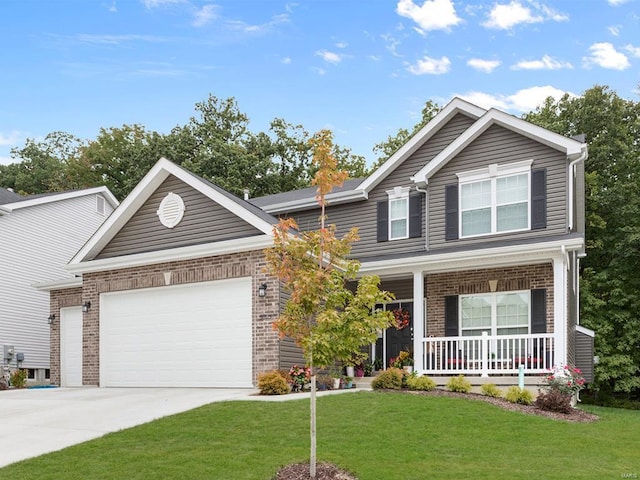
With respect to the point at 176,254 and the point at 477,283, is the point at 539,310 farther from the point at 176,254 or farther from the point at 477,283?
the point at 176,254

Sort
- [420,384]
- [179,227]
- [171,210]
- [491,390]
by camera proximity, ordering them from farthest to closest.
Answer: [171,210], [179,227], [420,384], [491,390]

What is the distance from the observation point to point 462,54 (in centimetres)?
2078

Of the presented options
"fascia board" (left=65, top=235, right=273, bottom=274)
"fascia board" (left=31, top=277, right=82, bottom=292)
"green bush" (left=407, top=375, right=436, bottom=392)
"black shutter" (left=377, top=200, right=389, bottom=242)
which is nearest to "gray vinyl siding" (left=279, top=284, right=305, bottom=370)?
"fascia board" (left=65, top=235, right=273, bottom=274)

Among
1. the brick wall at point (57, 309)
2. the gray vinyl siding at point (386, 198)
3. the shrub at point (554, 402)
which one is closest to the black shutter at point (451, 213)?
the gray vinyl siding at point (386, 198)

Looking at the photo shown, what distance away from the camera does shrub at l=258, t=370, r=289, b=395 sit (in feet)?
47.6

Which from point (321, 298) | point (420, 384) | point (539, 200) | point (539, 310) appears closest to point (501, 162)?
point (539, 200)

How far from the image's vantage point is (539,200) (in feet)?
56.9

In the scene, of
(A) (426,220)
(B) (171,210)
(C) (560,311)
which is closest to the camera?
(C) (560,311)

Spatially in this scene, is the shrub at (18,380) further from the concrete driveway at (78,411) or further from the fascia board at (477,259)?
the fascia board at (477,259)

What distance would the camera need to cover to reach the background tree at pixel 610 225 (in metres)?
26.5

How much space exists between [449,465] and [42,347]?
70.1 feet

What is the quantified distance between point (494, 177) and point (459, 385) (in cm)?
569

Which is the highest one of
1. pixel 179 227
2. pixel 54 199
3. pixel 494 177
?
A: pixel 54 199

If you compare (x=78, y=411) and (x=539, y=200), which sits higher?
(x=539, y=200)
